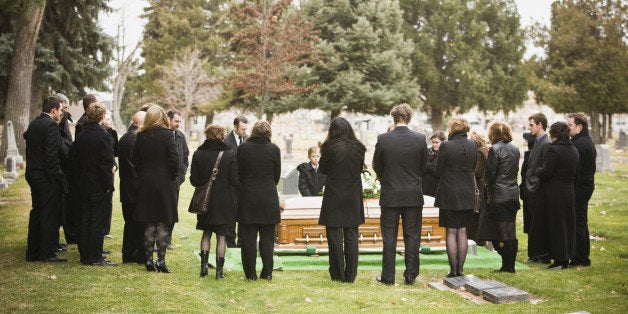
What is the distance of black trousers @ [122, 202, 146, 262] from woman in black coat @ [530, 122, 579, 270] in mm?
4763

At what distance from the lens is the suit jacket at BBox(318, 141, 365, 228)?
7.71 meters

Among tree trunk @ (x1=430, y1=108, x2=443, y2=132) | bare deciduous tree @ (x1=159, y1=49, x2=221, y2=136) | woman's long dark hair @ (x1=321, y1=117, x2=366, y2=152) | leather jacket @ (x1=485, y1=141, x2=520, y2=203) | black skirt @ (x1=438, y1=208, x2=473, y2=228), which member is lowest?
black skirt @ (x1=438, y1=208, x2=473, y2=228)

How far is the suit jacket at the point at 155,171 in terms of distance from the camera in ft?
25.4

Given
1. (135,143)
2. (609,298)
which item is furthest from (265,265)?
(609,298)

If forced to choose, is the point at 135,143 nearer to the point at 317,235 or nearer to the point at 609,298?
the point at 317,235

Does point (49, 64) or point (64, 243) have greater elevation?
point (49, 64)

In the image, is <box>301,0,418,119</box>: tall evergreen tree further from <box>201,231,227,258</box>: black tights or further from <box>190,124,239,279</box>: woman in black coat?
<box>201,231,227,258</box>: black tights

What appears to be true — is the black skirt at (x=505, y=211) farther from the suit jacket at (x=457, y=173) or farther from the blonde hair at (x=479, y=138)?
the blonde hair at (x=479, y=138)

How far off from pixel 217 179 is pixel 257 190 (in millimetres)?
446

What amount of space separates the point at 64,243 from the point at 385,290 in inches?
196

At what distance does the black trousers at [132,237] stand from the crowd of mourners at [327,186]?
0.05 ft

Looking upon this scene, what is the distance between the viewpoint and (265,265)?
786 cm

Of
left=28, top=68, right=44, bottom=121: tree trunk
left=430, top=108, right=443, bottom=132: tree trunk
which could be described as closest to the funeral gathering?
left=28, top=68, right=44, bottom=121: tree trunk

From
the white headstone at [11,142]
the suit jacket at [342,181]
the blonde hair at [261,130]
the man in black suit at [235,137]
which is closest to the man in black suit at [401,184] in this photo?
the suit jacket at [342,181]
